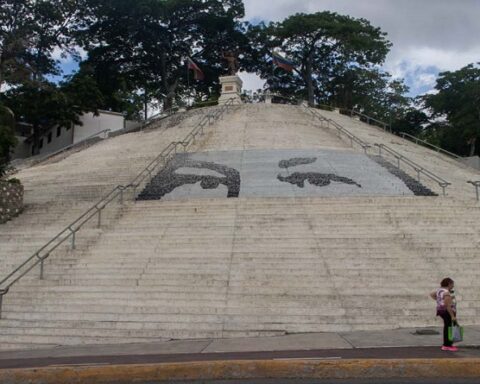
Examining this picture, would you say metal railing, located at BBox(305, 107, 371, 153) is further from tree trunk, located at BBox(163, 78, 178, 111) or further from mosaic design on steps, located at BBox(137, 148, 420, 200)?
tree trunk, located at BBox(163, 78, 178, 111)

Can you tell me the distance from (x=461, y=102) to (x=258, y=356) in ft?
129

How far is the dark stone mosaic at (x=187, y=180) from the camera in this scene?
19.1 metres

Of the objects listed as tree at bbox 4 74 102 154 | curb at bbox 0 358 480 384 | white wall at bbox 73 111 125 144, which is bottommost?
curb at bbox 0 358 480 384

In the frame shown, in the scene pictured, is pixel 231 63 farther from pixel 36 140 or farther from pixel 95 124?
pixel 36 140

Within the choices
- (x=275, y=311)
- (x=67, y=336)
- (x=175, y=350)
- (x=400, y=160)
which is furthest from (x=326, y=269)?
(x=400, y=160)

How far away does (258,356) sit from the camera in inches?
302

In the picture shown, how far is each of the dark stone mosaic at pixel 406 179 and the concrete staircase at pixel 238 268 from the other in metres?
2.01

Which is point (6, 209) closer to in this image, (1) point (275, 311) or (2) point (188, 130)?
(1) point (275, 311)

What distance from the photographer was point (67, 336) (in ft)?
33.8

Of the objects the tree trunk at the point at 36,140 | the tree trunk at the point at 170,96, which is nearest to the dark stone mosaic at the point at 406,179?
the tree trunk at the point at 36,140

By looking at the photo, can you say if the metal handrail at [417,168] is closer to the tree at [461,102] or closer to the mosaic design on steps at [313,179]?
the mosaic design on steps at [313,179]

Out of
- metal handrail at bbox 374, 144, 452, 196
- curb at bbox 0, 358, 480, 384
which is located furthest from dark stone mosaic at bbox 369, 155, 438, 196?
curb at bbox 0, 358, 480, 384

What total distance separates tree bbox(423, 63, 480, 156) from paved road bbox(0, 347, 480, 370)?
3419 centimetres

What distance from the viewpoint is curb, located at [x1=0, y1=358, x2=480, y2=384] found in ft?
21.5
